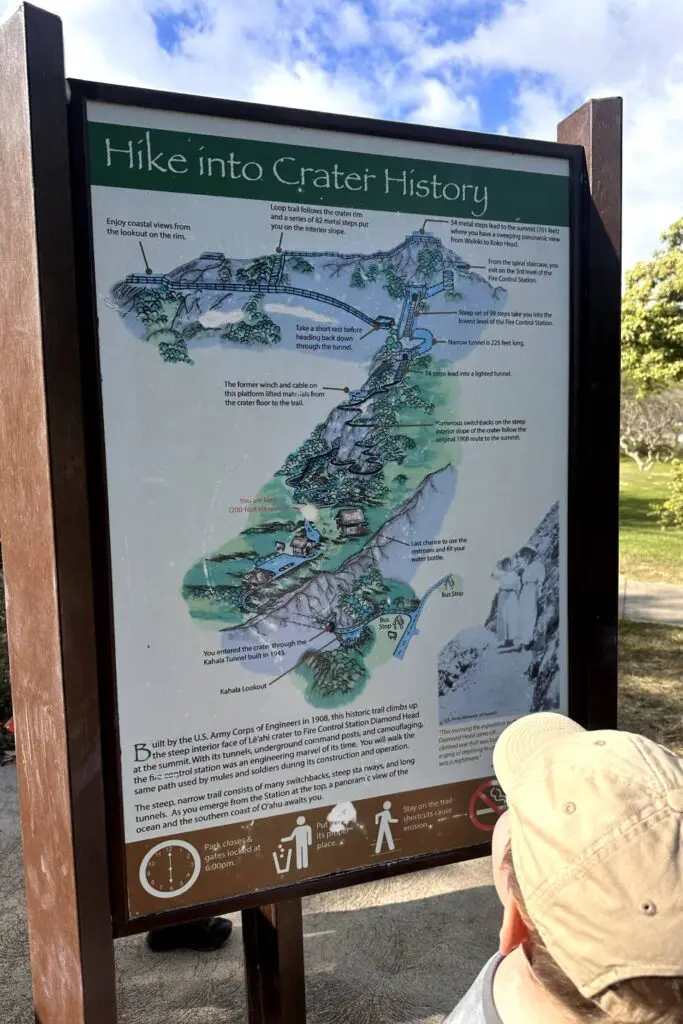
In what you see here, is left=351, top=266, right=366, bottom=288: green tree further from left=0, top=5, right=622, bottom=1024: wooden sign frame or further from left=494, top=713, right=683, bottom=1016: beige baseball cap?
left=494, top=713, right=683, bottom=1016: beige baseball cap

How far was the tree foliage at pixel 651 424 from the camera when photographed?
31.0 metres

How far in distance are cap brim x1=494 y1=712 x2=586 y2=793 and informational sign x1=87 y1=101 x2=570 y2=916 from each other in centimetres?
36

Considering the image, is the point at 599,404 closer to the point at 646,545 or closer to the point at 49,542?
the point at 49,542

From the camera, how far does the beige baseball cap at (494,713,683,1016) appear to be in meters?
1.05

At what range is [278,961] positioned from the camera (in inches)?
88.9

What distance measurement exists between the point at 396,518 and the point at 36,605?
869mm

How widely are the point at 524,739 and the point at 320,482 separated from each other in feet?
2.45

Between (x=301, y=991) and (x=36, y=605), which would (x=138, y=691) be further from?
(x=301, y=991)

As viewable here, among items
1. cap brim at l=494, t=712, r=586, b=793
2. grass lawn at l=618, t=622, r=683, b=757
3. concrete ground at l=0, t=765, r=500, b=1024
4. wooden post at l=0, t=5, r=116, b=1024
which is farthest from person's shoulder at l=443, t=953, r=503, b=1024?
grass lawn at l=618, t=622, r=683, b=757

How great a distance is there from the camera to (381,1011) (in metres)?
2.84

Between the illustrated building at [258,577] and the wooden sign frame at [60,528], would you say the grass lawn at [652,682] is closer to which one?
the illustrated building at [258,577]

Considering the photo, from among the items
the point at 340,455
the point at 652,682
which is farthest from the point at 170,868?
the point at 652,682

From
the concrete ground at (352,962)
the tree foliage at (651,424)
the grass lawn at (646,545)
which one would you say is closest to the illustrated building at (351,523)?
the concrete ground at (352,962)

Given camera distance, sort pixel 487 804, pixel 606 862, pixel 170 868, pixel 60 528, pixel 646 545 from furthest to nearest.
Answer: pixel 646 545 → pixel 487 804 → pixel 170 868 → pixel 60 528 → pixel 606 862
